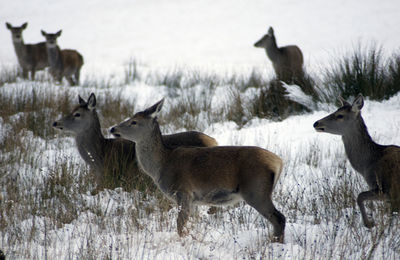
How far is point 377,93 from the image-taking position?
945 centimetres

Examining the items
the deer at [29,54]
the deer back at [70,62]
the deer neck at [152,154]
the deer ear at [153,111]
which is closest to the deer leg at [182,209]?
the deer neck at [152,154]

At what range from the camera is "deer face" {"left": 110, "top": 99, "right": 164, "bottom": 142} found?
546 cm

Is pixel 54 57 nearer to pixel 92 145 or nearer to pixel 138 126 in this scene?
pixel 92 145

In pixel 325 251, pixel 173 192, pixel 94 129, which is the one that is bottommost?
pixel 325 251

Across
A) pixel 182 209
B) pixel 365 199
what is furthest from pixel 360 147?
pixel 182 209

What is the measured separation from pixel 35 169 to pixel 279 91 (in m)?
5.83

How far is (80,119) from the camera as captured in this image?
7227mm

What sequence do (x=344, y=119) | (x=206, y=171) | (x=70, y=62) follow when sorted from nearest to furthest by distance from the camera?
1. (x=206, y=171)
2. (x=344, y=119)
3. (x=70, y=62)

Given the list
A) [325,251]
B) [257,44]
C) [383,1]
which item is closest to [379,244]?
[325,251]

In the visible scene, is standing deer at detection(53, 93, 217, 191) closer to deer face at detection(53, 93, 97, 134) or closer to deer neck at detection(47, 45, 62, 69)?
deer face at detection(53, 93, 97, 134)

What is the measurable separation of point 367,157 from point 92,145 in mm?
3933

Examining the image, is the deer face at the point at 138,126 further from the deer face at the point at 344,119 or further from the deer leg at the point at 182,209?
the deer face at the point at 344,119

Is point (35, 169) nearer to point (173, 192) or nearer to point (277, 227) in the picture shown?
point (173, 192)

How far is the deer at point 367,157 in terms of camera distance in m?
4.83
